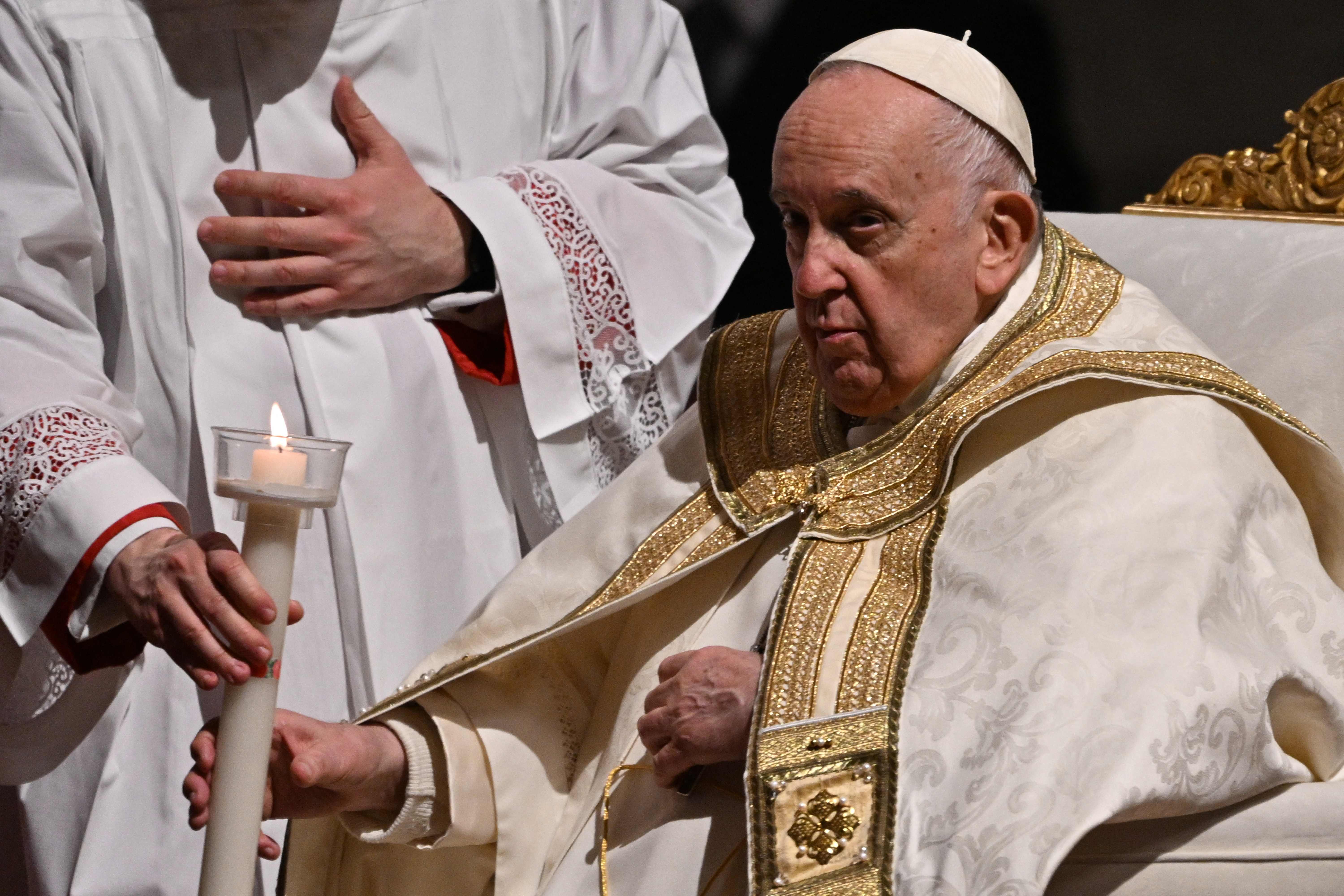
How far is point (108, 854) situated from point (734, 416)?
1280mm

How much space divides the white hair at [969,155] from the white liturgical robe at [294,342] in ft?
3.38

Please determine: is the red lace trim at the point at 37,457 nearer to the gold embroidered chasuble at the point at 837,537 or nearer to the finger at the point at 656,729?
the gold embroidered chasuble at the point at 837,537

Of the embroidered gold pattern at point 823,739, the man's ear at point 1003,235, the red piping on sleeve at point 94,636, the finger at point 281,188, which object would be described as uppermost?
the finger at point 281,188

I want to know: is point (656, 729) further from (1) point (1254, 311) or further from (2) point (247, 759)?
(1) point (1254, 311)

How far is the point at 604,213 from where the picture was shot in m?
3.15

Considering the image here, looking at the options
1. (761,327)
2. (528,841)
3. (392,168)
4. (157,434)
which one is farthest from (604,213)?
(528,841)

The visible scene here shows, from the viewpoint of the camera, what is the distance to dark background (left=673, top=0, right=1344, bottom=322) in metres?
3.97

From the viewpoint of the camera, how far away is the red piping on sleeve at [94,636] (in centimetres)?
227

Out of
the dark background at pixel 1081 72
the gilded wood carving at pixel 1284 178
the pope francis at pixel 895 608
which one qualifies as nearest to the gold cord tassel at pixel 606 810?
the pope francis at pixel 895 608

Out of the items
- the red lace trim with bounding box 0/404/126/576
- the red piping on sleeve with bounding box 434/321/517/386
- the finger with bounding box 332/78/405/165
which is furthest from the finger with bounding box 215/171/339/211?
the red lace trim with bounding box 0/404/126/576

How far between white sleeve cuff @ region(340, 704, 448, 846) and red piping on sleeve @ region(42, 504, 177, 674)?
0.43 m

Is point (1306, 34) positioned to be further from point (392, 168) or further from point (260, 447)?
point (260, 447)

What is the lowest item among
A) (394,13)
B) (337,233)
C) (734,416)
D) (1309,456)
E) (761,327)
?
(1309,456)

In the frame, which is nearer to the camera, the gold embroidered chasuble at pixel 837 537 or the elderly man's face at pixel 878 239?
the gold embroidered chasuble at pixel 837 537
